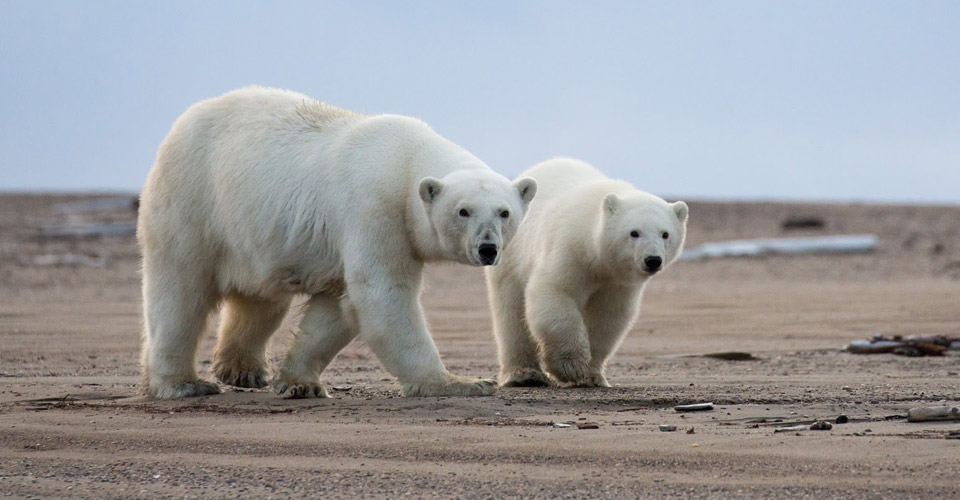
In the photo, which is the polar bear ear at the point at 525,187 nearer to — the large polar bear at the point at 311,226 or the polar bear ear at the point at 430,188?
the large polar bear at the point at 311,226

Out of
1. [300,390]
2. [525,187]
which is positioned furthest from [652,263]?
[300,390]

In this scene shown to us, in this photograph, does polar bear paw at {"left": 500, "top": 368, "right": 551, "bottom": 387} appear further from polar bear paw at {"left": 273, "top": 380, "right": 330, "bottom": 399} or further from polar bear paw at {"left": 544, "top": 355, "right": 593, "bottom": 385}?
polar bear paw at {"left": 273, "top": 380, "right": 330, "bottom": 399}

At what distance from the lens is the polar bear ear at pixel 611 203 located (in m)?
7.90

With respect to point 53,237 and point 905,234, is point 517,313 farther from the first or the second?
point 905,234

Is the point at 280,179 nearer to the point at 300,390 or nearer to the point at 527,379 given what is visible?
the point at 300,390

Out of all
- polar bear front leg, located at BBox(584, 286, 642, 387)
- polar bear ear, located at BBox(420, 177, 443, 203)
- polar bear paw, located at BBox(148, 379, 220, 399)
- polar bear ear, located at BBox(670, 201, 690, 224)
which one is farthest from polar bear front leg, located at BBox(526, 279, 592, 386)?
polar bear paw, located at BBox(148, 379, 220, 399)

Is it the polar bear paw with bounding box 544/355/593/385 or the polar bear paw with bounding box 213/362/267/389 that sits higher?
the polar bear paw with bounding box 544/355/593/385

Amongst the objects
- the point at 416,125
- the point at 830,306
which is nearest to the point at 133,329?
the point at 416,125

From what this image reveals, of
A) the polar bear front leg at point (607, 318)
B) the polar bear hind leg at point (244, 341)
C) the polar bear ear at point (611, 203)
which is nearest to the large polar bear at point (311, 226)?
the polar bear hind leg at point (244, 341)

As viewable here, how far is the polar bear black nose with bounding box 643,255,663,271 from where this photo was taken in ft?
24.8

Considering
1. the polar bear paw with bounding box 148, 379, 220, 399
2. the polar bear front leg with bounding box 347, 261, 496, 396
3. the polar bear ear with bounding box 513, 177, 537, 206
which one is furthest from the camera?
the polar bear paw with bounding box 148, 379, 220, 399

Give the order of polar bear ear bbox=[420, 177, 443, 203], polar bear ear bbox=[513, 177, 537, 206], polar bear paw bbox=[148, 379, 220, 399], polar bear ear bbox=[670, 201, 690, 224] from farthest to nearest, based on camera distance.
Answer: polar bear ear bbox=[670, 201, 690, 224], polar bear paw bbox=[148, 379, 220, 399], polar bear ear bbox=[513, 177, 537, 206], polar bear ear bbox=[420, 177, 443, 203]

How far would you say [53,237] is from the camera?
2288cm

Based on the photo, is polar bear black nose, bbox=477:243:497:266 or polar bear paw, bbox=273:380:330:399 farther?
polar bear paw, bbox=273:380:330:399
